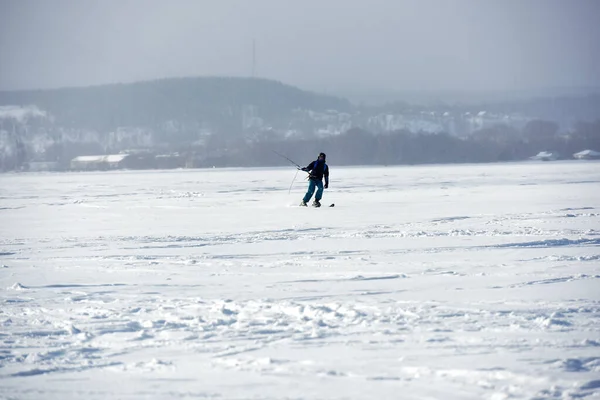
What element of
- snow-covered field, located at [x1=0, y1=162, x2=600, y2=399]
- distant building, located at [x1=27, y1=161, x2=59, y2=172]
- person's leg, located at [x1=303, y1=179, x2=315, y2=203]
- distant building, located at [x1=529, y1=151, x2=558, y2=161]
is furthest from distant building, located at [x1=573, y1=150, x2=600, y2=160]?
snow-covered field, located at [x1=0, y1=162, x2=600, y2=399]

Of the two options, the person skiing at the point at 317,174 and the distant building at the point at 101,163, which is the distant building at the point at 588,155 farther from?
the person skiing at the point at 317,174

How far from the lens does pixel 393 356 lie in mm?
4977

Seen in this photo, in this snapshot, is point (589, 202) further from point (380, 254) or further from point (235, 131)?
point (235, 131)

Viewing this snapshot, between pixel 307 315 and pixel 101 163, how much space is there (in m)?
126

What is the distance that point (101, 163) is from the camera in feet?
420

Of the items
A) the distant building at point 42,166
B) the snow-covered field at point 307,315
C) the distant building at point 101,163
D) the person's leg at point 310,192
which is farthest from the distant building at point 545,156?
the snow-covered field at point 307,315

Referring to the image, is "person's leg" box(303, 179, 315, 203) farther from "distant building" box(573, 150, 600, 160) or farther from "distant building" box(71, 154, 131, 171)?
"distant building" box(71, 154, 131, 171)

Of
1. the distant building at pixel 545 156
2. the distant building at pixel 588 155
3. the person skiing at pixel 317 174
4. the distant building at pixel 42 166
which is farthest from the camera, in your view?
the distant building at pixel 42 166

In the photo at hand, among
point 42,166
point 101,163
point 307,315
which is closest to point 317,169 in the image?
point 307,315

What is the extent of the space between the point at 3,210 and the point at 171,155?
370 feet

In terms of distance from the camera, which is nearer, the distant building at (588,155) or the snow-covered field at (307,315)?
the snow-covered field at (307,315)

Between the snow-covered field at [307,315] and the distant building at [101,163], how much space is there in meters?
113

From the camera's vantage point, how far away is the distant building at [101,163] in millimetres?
123244

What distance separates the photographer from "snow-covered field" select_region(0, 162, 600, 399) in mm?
4539
